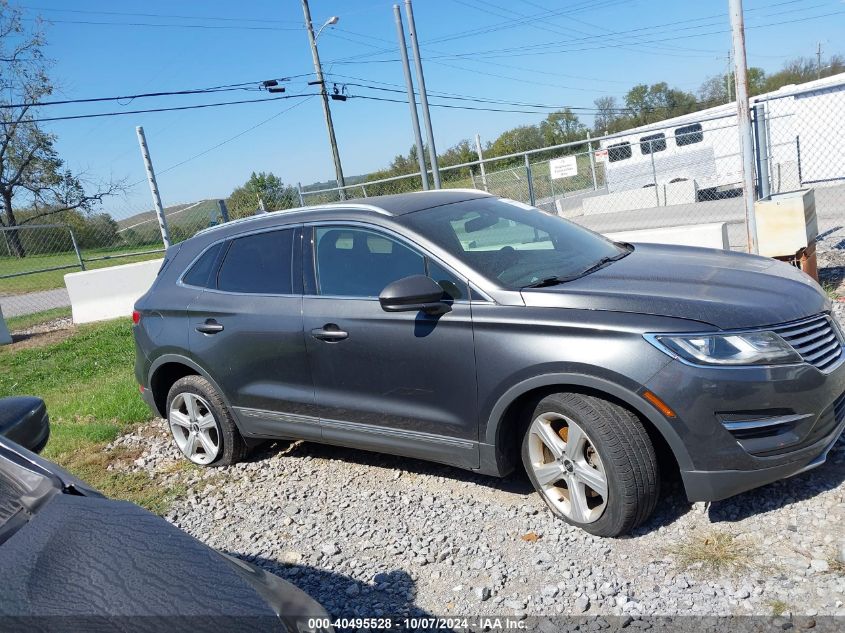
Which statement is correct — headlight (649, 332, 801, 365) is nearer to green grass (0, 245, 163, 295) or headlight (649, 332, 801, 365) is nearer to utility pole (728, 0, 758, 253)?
utility pole (728, 0, 758, 253)

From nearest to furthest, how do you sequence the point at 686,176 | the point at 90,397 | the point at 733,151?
the point at 90,397, the point at 733,151, the point at 686,176

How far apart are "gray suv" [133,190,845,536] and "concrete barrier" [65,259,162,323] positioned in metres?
7.82

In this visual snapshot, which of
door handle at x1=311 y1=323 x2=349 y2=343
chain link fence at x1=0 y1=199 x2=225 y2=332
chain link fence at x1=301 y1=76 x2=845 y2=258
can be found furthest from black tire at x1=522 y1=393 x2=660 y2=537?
chain link fence at x1=0 y1=199 x2=225 y2=332

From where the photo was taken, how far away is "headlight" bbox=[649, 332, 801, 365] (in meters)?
3.01

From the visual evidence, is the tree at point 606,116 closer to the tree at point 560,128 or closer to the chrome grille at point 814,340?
the tree at point 560,128

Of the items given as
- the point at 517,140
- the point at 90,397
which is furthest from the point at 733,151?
the point at 517,140

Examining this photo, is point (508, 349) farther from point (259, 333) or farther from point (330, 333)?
point (259, 333)

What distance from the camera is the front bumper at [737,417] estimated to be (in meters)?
2.98

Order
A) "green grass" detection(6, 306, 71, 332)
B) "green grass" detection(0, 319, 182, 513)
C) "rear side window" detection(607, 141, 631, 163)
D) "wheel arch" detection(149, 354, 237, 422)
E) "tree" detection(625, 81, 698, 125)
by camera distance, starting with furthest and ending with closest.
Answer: "tree" detection(625, 81, 698, 125)
"rear side window" detection(607, 141, 631, 163)
"green grass" detection(6, 306, 71, 332)
"green grass" detection(0, 319, 182, 513)
"wheel arch" detection(149, 354, 237, 422)

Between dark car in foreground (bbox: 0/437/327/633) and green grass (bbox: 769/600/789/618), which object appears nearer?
dark car in foreground (bbox: 0/437/327/633)

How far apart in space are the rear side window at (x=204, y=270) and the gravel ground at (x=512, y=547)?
149 cm

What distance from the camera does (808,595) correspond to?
2.74 m

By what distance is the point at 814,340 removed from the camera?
3.25 meters

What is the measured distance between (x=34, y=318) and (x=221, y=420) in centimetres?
1066
